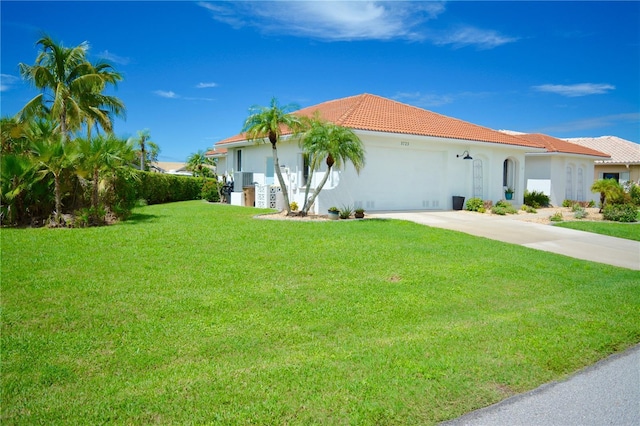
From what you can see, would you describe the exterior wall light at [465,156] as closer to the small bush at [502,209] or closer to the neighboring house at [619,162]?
the small bush at [502,209]

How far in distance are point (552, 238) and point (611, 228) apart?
3.99 metres

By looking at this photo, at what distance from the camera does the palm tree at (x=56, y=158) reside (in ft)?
40.2

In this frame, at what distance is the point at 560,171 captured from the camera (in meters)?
28.1

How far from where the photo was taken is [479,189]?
77.7ft

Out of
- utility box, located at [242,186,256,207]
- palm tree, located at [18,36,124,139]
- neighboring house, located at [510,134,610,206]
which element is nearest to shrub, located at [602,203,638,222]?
neighboring house, located at [510,134,610,206]

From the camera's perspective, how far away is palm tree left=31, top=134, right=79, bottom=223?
12.3 meters

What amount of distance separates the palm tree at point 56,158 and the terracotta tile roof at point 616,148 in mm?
37541

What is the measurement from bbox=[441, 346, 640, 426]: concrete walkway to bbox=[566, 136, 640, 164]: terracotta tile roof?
1462 inches

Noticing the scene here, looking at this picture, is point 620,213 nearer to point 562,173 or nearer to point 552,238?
point 552,238

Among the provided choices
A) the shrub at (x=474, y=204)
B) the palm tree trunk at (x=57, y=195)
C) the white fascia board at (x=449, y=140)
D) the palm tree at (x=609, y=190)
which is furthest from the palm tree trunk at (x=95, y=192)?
the palm tree at (x=609, y=190)

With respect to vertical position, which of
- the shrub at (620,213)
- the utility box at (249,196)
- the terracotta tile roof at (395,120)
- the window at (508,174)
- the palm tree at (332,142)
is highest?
the terracotta tile roof at (395,120)

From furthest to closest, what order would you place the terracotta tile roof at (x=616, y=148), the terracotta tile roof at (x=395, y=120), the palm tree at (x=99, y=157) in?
the terracotta tile roof at (x=616, y=148) < the terracotta tile roof at (x=395, y=120) < the palm tree at (x=99, y=157)

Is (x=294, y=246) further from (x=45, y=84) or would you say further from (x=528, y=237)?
(x=45, y=84)

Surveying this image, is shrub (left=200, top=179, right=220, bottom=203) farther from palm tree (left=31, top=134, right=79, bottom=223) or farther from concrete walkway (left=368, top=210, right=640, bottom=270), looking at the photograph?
palm tree (left=31, top=134, right=79, bottom=223)
